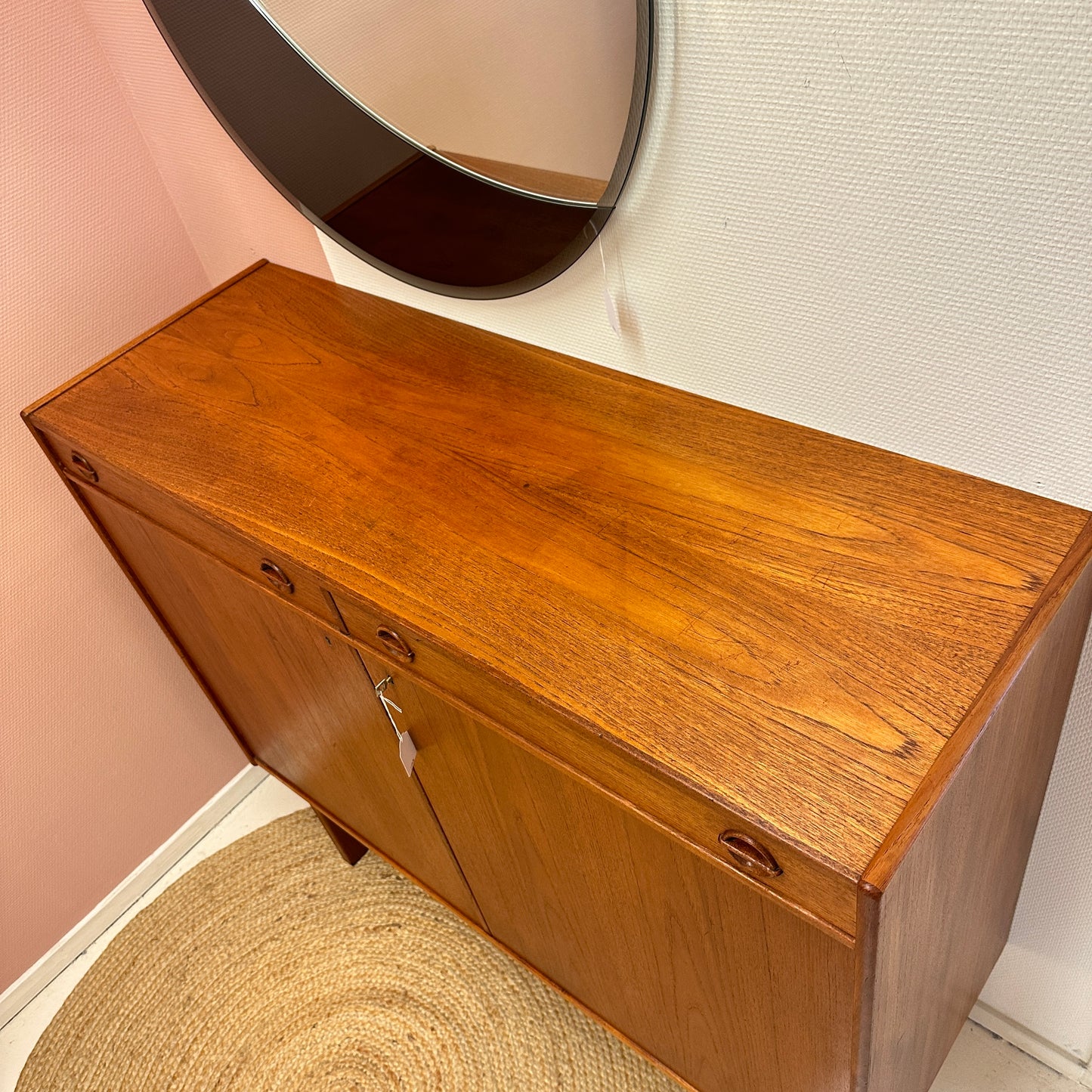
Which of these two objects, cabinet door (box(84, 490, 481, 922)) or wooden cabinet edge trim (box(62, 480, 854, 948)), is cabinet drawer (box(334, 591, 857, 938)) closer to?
wooden cabinet edge trim (box(62, 480, 854, 948))

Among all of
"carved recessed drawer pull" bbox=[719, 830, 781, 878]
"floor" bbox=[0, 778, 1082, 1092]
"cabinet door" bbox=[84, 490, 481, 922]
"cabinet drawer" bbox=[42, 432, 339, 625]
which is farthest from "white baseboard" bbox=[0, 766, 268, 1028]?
"carved recessed drawer pull" bbox=[719, 830, 781, 878]

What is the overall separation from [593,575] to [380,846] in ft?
2.66

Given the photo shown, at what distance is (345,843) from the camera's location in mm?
1726

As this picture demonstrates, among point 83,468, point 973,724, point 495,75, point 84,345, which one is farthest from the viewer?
point 84,345

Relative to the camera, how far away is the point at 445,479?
100cm

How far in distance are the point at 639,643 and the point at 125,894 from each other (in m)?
1.38

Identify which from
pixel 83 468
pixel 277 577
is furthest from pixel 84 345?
pixel 277 577

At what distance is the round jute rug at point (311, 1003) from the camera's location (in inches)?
58.9

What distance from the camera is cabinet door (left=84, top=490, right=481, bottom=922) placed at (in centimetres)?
116

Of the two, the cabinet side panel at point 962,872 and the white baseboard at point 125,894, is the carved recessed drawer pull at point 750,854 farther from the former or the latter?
the white baseboard at point 125,894

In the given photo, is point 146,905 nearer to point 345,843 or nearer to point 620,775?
point 345,843

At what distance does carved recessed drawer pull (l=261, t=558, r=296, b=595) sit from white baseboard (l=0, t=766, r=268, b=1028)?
981mm

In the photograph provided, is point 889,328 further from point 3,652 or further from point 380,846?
point 3,652

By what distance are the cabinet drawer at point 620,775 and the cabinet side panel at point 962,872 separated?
0.15ft
